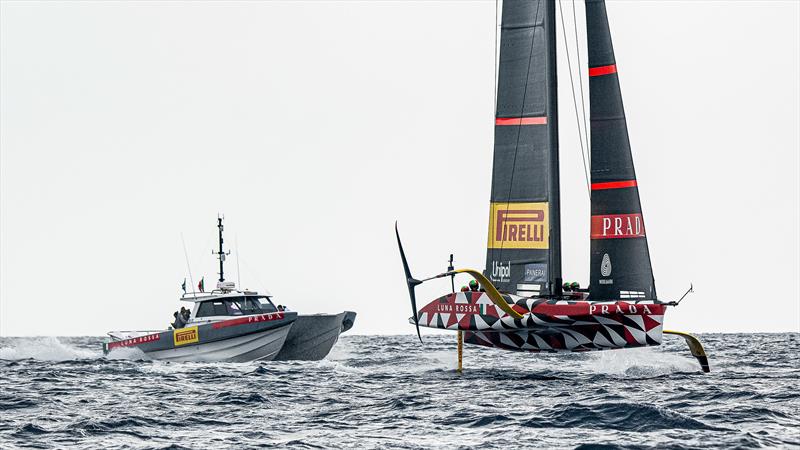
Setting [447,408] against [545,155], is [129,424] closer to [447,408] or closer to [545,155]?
[447,408]

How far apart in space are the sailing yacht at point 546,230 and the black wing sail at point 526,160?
23 millimetres

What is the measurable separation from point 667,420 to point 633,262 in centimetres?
829

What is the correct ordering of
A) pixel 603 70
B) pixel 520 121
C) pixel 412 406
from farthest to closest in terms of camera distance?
pixel 520 121, pixel 603 70, pixel 412 406

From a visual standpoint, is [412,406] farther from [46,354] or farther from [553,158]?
[46,354]

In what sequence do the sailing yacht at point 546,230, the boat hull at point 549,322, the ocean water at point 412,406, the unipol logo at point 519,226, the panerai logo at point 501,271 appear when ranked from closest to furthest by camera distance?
the ocean water at point 412,406
the boat hull at point 549,322
the sailing yacht at point 546,230
the unipol logo at point 519,226
the panerai logo at point 501,271

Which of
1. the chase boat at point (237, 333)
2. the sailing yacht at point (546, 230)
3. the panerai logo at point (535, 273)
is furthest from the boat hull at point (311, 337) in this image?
the panerai logo at point (535, 273)

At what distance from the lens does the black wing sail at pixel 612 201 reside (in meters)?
23.0

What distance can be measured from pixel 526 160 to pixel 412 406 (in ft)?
28.6

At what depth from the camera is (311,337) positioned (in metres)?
30.7

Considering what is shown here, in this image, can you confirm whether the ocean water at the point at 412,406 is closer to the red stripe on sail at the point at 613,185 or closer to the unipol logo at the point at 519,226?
the unipol logo at the point at 519,226

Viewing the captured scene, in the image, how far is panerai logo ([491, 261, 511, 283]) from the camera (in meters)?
24.5

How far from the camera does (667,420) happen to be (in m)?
15.0

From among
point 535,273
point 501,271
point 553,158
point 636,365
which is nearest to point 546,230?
point 535,273

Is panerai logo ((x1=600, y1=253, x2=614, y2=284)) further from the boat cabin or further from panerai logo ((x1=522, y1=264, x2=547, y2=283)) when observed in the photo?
the boat cabin
